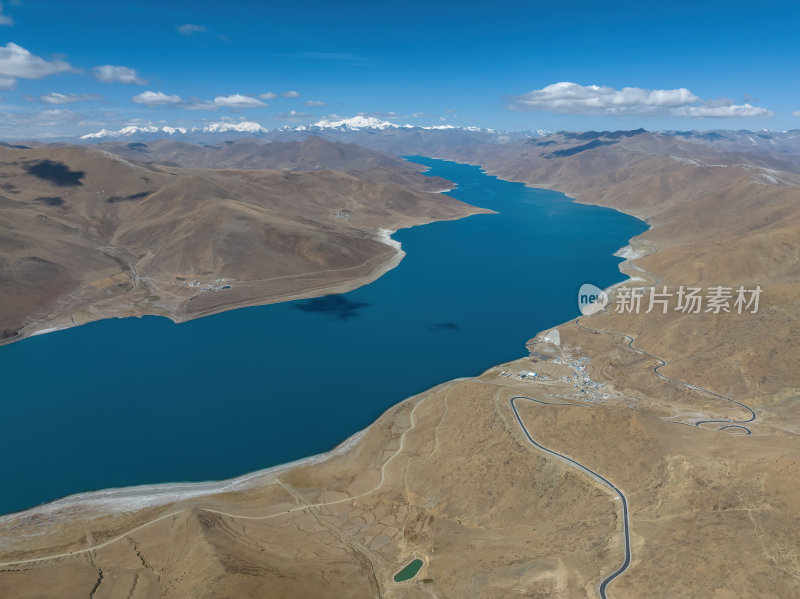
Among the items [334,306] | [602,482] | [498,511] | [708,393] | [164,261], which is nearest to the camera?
[602,482]

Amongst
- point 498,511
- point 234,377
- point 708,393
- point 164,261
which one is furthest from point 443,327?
point 164,261

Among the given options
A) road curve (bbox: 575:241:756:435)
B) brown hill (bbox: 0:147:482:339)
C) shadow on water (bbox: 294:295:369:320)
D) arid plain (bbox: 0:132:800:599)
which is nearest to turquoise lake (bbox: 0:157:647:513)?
shadow on water (bbox: 294:295:369:320)

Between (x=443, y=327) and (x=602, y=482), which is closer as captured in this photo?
(x=602, y=482)

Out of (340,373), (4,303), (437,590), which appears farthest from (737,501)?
(4,303)

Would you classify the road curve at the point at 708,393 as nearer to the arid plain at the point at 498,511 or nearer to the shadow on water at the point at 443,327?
the arid plain at the point at 498,511

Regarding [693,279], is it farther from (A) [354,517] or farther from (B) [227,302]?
(B) [227,302]

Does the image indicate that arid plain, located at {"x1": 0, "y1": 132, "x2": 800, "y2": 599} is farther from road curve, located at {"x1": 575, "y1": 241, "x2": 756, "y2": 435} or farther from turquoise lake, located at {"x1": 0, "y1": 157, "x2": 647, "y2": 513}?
turquoise lake, located at {"x1": 0, "y1": 157, "x2": 647, "y2": 513}

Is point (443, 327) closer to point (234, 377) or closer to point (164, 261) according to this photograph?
point (234, 377)
